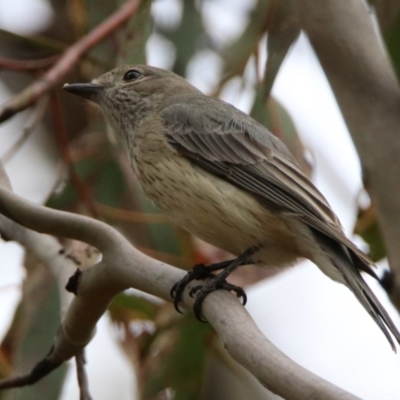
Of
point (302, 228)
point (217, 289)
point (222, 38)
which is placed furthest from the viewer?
point (222, 38)

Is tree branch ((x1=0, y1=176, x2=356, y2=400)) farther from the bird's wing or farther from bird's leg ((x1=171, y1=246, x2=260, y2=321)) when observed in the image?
the bird's wing

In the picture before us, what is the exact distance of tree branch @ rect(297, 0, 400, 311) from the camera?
2.18 meters

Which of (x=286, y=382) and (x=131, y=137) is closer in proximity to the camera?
(x=286, y=382)

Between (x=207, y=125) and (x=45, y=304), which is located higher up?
(x=207, y=125)

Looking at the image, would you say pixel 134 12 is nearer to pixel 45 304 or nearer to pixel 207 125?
pixel 207 125

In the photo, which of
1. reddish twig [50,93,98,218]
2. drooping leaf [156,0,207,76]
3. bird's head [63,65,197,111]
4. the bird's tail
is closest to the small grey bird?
the bird's tail

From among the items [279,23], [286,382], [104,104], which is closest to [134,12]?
[104,104]

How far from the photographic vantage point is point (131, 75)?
3498 millimetres

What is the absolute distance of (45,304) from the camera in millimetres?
3307

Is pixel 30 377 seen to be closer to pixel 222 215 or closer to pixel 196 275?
pixel 196 275

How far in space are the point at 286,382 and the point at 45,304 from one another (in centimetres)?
190

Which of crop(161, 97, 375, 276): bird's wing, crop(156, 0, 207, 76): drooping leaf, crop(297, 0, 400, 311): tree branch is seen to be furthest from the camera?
crop(156, 0, 207, 76): drooping leaf

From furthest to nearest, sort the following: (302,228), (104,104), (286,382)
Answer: (104,104) < (302,228) < (286,382)

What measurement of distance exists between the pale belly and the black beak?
0.67 meters
